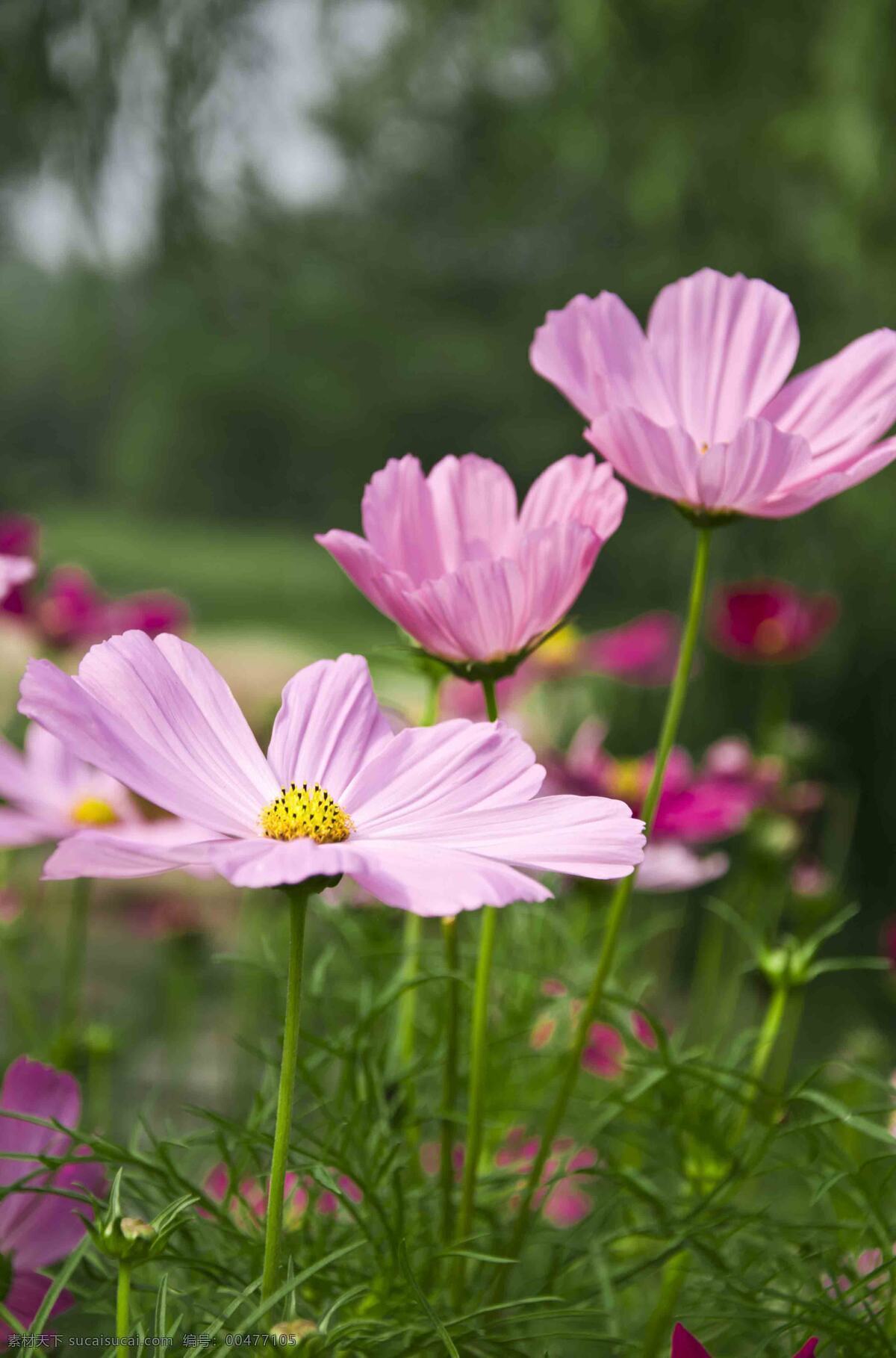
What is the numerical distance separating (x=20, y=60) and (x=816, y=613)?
282cm

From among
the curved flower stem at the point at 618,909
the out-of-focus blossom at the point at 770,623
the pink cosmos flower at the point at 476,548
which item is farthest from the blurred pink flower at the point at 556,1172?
the out-of-focus blossom at the point at 770,623

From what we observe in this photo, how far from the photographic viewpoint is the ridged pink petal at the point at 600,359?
30 cm

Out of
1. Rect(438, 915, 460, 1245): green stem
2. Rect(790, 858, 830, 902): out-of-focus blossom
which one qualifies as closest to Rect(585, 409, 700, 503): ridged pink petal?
Rect(438, 915, 460, 1245): green stem

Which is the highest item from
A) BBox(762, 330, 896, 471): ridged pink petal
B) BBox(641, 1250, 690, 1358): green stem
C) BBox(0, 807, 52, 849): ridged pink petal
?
BBox(762, 330, 896, 471): ridged pink petal

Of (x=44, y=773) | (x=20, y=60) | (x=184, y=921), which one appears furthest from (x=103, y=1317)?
(x=20, y=60)

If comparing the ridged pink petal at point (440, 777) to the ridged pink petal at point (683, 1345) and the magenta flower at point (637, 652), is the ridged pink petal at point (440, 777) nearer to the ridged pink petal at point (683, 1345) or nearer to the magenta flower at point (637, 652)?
the ridged pink petal at point (683, 1345)

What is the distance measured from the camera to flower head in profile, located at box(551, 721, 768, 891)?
458 millimetres

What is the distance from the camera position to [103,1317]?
0.35 m

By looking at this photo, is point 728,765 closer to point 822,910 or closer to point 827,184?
point 822,910

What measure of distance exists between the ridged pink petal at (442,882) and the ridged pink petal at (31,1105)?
0.11 meters

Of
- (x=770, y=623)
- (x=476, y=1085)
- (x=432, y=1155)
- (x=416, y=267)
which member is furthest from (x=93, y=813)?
(x=416, y=267)

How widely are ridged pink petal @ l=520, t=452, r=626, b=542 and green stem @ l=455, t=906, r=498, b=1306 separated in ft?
0.28

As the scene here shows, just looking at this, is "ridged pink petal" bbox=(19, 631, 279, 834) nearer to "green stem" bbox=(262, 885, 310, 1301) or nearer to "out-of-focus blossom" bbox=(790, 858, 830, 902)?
"green stem" bbox=(262, 885, 310, 1301)

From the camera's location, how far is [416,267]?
4.29m
